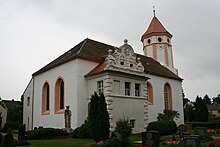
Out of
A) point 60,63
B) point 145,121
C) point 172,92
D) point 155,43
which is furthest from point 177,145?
point 155,43

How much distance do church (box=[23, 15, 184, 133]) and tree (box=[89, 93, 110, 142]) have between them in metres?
6.15

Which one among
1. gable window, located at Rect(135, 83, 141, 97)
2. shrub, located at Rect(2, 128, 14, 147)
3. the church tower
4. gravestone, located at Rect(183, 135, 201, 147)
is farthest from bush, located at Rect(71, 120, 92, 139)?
the church tower

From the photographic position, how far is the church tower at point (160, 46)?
43656 mm

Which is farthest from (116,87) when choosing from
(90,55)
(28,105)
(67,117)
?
(28,105)

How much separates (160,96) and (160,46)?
38.5ft

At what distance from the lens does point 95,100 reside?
17.9 metres

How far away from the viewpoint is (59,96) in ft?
94.8

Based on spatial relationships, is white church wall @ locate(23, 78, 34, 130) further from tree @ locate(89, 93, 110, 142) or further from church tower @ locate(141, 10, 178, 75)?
church tower @ locate(141, 10, 178, 75)

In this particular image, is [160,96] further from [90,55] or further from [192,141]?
[192,141]

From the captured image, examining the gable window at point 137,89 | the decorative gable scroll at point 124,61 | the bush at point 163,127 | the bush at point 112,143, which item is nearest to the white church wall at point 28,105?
the decorative gable scroll at point 124,61

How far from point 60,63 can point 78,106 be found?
608 centimetres

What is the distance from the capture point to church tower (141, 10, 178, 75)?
43.7 meters

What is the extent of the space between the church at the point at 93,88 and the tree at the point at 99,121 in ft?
20.2

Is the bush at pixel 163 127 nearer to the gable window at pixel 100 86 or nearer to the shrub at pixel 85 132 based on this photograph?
the gable window at pixel 100 86
